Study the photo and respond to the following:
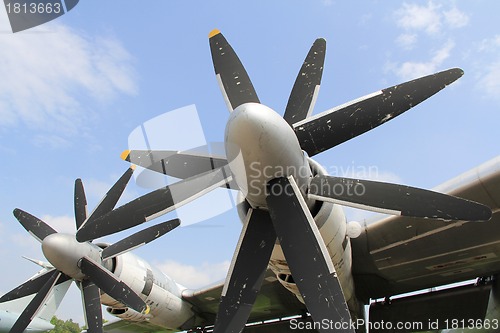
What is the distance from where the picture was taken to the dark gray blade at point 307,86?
597cm

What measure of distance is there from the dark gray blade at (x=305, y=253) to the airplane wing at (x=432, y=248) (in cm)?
249

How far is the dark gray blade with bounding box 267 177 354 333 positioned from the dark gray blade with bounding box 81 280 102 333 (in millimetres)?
6182

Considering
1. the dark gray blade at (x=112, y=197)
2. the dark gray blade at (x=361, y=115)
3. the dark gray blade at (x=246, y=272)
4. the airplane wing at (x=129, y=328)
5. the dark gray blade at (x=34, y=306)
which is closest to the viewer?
the dark gray blade at (x=246, y=272)

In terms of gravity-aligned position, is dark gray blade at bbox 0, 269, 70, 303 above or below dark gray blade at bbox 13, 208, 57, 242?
below

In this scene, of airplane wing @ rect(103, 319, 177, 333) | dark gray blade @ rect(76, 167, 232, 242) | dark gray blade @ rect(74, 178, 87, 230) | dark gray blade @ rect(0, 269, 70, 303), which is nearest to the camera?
dark gray blade @ rect(76, 167, 232, 242)

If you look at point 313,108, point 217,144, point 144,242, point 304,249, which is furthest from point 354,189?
point 144,242

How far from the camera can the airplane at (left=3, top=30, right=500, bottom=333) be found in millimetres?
4668

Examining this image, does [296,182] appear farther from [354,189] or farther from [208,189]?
[208,189]

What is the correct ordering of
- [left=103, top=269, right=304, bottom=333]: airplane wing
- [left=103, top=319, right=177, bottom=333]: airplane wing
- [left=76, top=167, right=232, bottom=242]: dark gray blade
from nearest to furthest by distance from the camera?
[left=76, top=167, right=232, bottom=242]: dark gray blade → [left=103, top=269, right=304, bottom=333]: airplane wing → [left=103, top=319, right=177, bottom=333]: airplane wing

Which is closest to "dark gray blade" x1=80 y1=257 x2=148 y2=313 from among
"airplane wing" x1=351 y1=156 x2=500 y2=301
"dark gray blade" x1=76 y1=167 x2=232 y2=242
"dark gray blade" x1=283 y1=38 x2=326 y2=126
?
"dark gray blade" x1=76 y1=167 x2=232 y2=242

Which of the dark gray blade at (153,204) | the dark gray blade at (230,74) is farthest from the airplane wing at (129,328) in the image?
the dark gray blade at (230,74)

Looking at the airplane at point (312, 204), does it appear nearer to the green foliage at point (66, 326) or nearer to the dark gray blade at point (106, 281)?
the dark gray blade at point (106, 281)

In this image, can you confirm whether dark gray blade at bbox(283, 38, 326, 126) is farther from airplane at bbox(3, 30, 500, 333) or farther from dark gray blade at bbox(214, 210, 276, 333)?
dark gray blade at bbox(214, 210, 276, 333)

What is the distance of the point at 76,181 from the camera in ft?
35.3
